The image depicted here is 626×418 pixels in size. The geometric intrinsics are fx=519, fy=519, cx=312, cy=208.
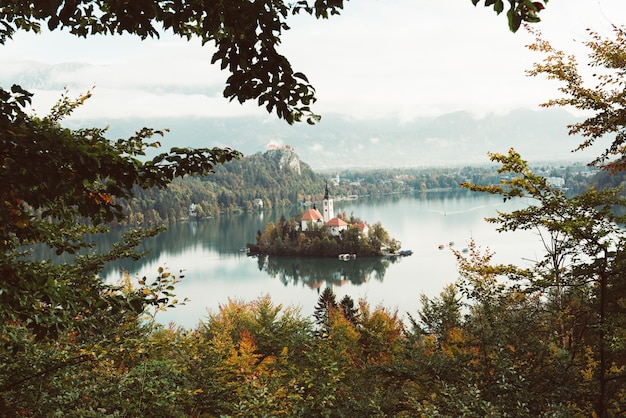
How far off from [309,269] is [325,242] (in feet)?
19.1

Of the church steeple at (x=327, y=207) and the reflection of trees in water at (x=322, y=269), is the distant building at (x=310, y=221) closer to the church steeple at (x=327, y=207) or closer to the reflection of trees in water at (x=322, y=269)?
the church steeple at (x=327, y=207)

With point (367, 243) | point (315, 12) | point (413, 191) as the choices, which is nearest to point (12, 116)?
point (315, 12)

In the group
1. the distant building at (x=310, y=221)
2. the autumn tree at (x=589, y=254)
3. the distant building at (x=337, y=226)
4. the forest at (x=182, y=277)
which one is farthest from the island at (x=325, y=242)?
the autumn tree at (x=589, y=254)

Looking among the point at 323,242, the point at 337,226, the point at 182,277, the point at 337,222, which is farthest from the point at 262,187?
the point at 182,277

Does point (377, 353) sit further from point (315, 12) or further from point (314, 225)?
point (314, 225)

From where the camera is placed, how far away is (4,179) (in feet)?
6.73

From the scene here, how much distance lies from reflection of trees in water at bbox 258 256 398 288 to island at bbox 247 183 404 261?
38.1 inches

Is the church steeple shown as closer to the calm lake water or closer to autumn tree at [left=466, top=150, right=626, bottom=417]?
the calm lake water

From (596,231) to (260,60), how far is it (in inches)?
167

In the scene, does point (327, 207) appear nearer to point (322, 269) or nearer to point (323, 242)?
point (323, 242)

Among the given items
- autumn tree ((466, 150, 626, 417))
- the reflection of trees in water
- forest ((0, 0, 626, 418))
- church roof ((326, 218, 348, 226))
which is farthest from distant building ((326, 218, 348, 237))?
autumn tree ((466, 150, 626, 417))

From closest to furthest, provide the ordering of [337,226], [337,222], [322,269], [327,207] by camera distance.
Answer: [322,269] < [337,226] < [337,222] < [327,207]

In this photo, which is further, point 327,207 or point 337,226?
point 327,207

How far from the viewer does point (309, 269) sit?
4231 cm
